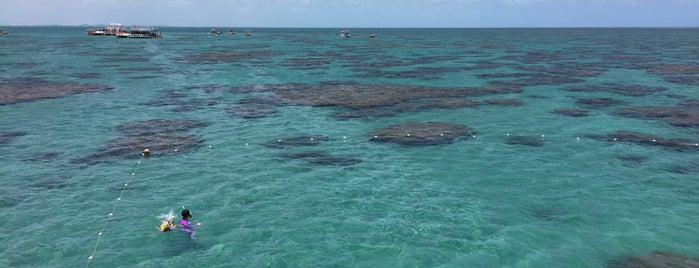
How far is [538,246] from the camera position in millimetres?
21766

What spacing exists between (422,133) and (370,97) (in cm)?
1875

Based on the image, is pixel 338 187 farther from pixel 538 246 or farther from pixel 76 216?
pixel 76 216

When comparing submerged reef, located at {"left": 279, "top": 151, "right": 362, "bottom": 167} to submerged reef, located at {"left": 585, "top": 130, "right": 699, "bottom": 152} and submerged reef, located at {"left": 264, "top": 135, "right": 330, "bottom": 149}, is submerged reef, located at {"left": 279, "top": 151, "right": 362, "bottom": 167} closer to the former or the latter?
submerged reef, located at {"left": 264, "top": 135, "right": 330, "bottom": 149}

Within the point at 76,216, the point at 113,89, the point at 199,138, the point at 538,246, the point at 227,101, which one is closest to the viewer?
the point at 538,246

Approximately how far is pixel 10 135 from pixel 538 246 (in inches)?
1576

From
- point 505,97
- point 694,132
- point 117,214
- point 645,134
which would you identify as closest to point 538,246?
point 117,214

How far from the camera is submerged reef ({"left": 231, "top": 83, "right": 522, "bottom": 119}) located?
5162 centimetres

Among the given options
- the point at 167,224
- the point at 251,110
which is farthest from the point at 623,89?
the point at 167,224

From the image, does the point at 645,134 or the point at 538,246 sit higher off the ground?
the point at 645,134

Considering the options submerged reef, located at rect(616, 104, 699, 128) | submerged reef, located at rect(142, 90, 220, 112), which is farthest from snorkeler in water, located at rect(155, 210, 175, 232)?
submerged reef, located at rect(616, 104, 699, 128)

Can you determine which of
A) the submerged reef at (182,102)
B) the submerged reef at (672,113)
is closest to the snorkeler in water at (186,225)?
the submerged reef at (182,102)

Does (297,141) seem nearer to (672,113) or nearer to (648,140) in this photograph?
(648,140)

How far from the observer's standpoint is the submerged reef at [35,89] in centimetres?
5743

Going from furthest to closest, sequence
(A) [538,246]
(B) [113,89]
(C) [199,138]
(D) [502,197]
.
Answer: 1. (B) [113,89]
2. (C) [199,138]
3. (D) [502,197]
4. (A) [538,246]
